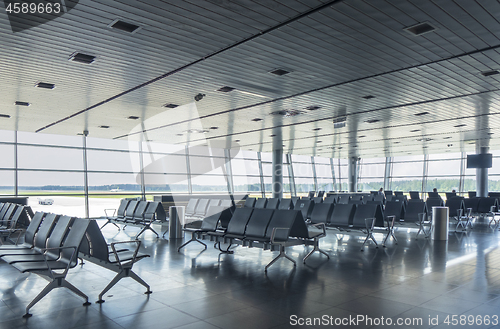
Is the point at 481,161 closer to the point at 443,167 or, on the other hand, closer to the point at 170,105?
the point at 443,167

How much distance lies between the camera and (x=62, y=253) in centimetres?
452

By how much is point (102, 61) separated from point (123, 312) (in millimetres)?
4429

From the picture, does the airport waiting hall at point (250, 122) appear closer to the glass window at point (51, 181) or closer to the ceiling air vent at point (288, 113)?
the ceiling air vent at point (288, 113)

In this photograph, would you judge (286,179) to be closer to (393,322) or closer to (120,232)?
(120,232)

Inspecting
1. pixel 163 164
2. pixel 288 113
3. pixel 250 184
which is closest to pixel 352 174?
pixel 250 184

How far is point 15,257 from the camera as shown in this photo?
450cm

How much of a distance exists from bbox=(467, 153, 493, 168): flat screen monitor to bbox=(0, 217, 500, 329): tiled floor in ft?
44.3

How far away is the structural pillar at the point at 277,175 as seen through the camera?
19.6m

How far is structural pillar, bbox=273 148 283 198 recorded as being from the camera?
64.4ft

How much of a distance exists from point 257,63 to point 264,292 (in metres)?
3.89

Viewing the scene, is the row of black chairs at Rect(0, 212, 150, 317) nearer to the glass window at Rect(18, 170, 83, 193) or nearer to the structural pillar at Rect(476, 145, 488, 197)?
the glass window at Rect(18, 170, 83, 193)

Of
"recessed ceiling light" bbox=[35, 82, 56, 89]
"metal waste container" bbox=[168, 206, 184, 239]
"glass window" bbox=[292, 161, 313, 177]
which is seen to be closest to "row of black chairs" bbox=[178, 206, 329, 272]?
"metal waste container" bbox=[168, 206, 184, 239]

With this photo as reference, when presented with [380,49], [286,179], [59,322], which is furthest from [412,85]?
[286,179]

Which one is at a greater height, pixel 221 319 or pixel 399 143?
pixel 399 143
